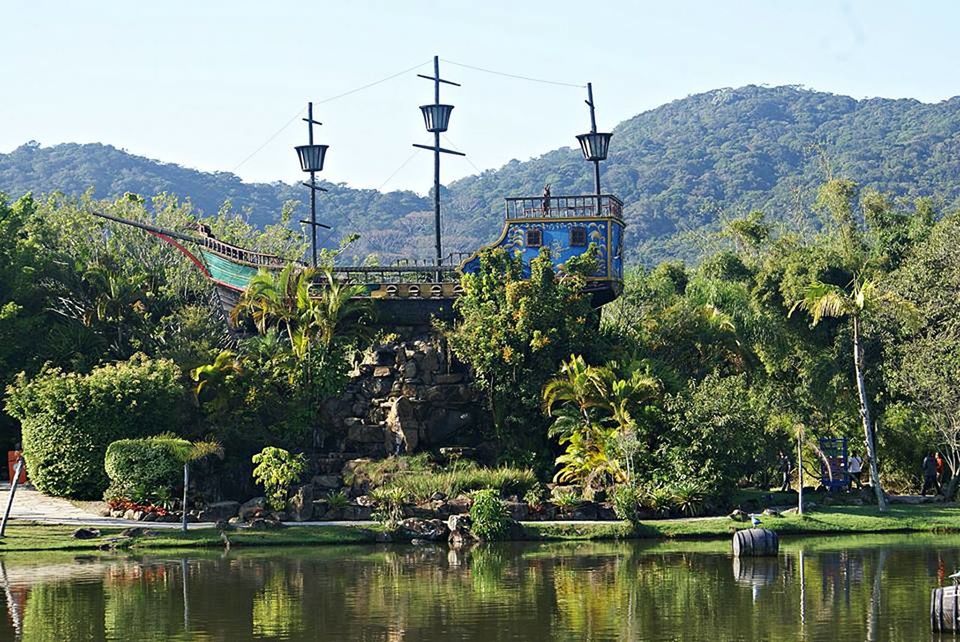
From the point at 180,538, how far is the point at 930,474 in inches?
713

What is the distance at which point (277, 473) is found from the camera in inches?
1259

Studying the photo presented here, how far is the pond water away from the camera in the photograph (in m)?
20.1

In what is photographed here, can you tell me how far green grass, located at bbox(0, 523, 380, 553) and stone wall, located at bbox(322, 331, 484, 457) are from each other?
5.40 meters

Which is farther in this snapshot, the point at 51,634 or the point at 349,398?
the point at 349,398

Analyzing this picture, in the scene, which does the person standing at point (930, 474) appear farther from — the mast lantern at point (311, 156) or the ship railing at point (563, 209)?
the mast lantern at point (311, 156)

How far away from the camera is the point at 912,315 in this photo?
3481cm

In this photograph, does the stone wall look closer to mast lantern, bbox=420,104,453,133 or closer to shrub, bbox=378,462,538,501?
shrub, bbox=378,462,538,501

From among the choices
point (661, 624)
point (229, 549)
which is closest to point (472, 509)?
point (229, 549)

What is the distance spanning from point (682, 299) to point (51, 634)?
2436cm

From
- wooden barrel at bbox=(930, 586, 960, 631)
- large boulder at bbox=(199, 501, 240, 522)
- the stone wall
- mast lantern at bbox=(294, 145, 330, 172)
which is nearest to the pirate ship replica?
the stone wall

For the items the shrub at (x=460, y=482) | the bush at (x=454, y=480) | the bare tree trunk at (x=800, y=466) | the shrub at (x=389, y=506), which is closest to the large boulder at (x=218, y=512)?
the shrub at (x=389, y=506)

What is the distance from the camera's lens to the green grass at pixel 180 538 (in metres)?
29.0

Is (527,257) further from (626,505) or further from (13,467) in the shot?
(13,467)

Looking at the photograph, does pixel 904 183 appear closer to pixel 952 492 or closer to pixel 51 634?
pixel 952 492
